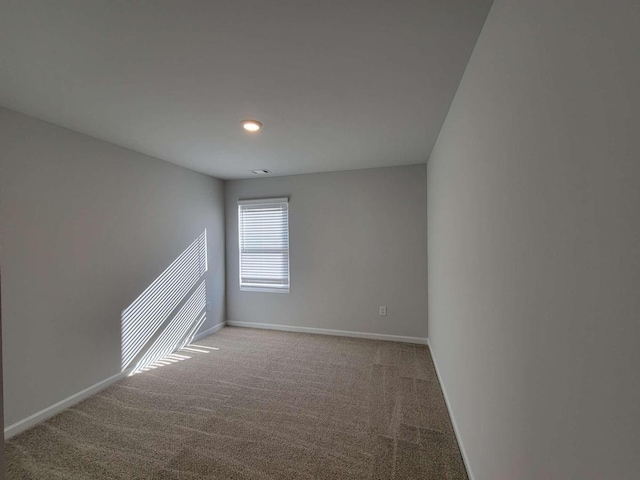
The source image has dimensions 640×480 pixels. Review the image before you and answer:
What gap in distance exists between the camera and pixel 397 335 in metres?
3.85

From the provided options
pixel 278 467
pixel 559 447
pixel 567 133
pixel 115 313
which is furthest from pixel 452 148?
pixel 115 313

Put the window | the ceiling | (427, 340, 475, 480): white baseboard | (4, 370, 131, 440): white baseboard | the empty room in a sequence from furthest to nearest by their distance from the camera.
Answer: the window, (4, 370, 131, 440): white baseboard, (427, 340, 475, 480): white baseboard, the ceiling, the empty room

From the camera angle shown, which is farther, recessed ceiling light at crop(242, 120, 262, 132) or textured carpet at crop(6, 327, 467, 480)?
recessed ceiling light at crop(242, 120, 262, 132)

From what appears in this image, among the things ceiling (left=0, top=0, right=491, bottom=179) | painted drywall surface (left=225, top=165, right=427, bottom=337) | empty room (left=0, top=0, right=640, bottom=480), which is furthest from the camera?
painted drywall surface (left=225, top=165, right=427, bottom=337)

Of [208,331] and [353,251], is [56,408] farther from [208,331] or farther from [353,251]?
[353,251]

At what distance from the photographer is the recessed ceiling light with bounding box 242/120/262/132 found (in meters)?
2.35

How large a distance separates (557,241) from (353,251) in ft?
10.7

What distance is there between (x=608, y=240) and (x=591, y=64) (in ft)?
1.30

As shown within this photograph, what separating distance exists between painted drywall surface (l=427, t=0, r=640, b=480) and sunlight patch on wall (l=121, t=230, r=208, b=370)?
327 cm

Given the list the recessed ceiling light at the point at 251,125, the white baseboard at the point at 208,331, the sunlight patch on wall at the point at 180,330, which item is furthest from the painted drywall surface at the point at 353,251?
the recessed ceiling light at the point at 251,125

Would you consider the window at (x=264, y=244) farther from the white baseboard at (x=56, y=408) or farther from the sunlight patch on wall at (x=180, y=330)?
the white baseboard at (x=56, y=408)

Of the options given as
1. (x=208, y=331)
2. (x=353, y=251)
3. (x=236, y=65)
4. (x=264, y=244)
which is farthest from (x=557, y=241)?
(x=208, y=331)

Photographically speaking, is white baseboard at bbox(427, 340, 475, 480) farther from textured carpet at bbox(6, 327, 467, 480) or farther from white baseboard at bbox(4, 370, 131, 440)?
white baseboard at bbox(4, 370, 131, 440)

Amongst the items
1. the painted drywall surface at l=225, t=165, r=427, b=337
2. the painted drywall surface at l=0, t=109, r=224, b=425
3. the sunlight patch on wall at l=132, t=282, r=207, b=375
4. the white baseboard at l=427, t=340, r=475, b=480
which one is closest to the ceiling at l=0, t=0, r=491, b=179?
the painted drywall surface at l=0, t=109, r=224, b=425
